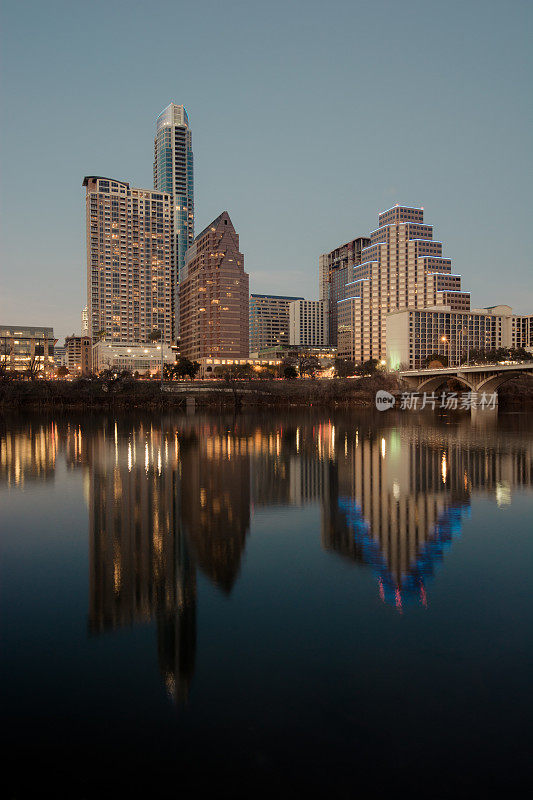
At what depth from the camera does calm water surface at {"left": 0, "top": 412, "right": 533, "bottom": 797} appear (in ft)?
18.5

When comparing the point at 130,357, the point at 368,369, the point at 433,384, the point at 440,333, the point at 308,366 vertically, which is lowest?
the point at 433,384

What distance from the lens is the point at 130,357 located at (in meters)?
176

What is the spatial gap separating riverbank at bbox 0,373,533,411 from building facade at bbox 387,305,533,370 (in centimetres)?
7750

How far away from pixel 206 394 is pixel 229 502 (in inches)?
3277

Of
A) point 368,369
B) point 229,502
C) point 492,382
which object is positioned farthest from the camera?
point 368,369

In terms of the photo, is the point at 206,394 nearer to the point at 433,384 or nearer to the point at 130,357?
the point at 433,384

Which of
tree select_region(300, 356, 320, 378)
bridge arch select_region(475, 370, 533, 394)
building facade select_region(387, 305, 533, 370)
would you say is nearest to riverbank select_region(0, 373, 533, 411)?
bridge arch select_region(475, 370, 533, 394)

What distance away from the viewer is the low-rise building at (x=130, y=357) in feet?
568

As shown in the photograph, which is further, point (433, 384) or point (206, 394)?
point (433, 384)

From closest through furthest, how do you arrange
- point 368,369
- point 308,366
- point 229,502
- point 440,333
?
point 229,502
point 308,366
point 368,369
point 440,333

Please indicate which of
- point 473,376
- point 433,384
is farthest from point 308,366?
point 473,376

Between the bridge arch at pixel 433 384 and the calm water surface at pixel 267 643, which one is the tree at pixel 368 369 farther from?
the calm water surface at pixel 267 643

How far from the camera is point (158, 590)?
1015cm

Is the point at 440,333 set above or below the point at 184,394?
above
